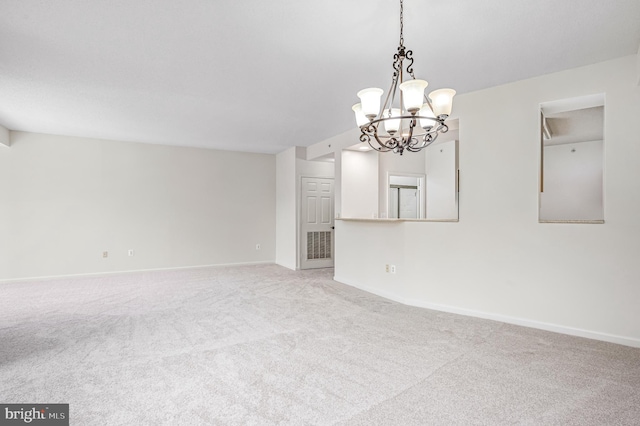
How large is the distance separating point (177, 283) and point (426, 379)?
4.17 metres

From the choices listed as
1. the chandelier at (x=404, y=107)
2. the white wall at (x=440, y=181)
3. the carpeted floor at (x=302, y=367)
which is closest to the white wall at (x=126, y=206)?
the carpeted floor at (x=302, y=367)

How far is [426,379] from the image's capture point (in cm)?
215

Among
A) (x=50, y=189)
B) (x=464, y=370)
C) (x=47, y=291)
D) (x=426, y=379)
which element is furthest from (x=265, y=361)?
(x=50, y=189)

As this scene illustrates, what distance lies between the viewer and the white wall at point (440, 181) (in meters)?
4.88

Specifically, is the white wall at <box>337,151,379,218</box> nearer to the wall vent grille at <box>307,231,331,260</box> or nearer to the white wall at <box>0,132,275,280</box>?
the wall vent grille at <box>307,231,331,260</box>

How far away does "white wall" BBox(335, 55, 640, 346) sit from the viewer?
8.83 ft

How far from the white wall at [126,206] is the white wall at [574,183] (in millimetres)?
5098

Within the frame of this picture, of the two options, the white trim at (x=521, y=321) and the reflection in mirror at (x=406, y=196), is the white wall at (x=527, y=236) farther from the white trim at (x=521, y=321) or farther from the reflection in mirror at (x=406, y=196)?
the reflection in mirror at (x=406, y=196)

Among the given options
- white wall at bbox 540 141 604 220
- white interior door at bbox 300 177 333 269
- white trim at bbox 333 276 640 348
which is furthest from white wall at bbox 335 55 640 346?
white interior door at bbox 300 177 333 269

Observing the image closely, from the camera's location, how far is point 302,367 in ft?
7.59

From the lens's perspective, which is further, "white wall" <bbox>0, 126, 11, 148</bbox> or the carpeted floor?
"white wall" <bbox>0, 126, 11, 148</bbox>

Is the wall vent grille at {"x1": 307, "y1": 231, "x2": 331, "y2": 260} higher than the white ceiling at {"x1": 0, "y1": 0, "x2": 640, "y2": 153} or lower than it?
lower

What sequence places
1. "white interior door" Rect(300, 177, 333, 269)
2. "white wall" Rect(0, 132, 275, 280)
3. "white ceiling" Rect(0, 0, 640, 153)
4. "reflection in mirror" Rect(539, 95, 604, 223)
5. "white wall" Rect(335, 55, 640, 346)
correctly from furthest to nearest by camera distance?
1. "white interior door" Rect(300, 177, 333, 269)
2. "white wall" Rect(0, 132, 275, 280)
3. "reflection in mirror" Rect(539, 95, 604, 223)
4. "white wall" Rect(335, 55, 640, 346)
5. "white ceiling" Rect(0, 0, 640, 153)

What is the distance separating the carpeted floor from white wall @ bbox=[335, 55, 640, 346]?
252mm
